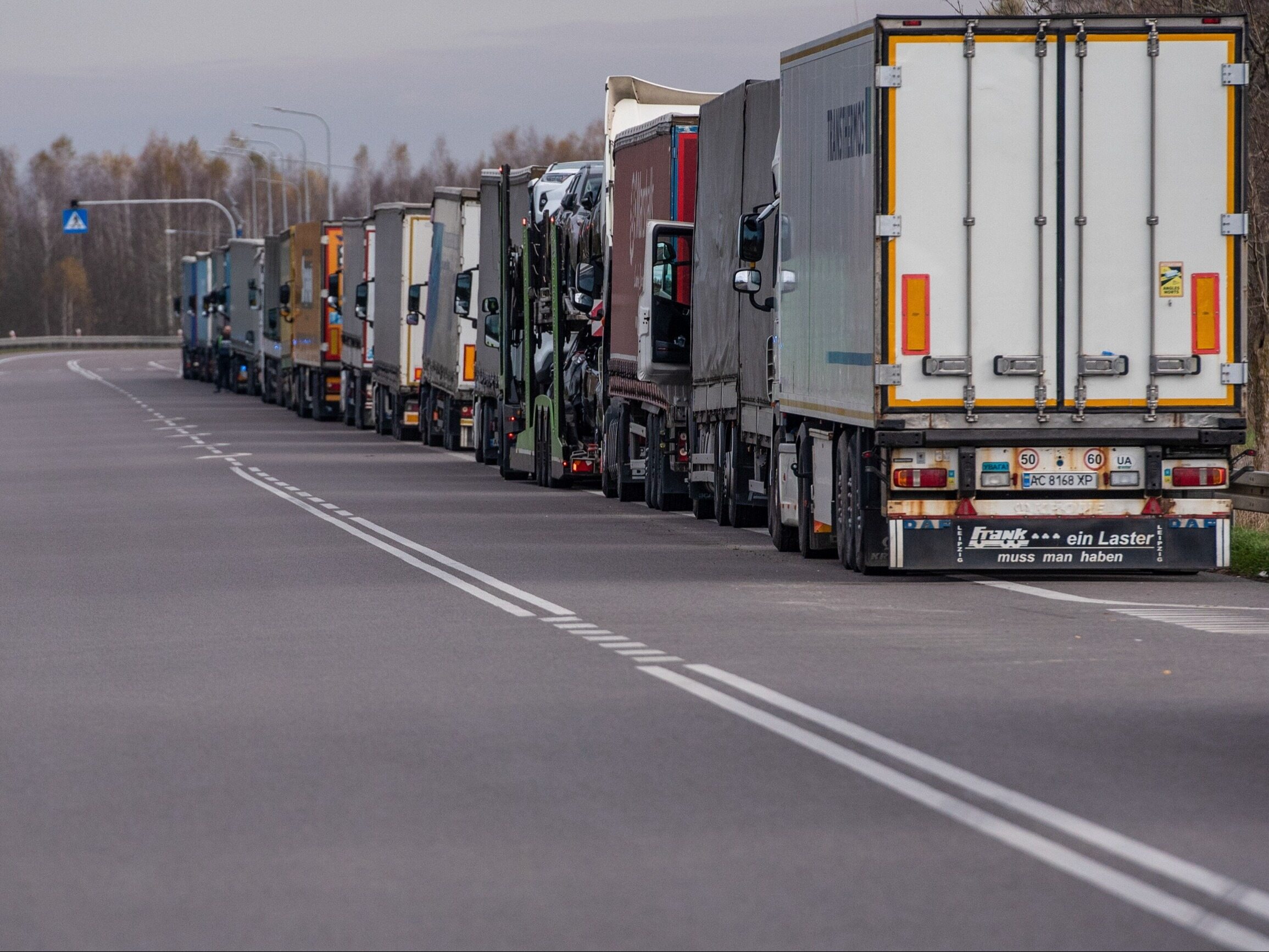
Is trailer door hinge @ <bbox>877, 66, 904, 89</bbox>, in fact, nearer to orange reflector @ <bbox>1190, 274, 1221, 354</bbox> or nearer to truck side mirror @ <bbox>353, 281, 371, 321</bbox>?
→ orange reflector @ <bbox>1190, 274, 1221, 354</bbox>

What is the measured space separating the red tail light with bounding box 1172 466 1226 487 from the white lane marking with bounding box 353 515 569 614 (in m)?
4.02

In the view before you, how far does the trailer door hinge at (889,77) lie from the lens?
52.0ft

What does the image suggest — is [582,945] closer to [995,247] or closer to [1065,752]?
[1065,752]

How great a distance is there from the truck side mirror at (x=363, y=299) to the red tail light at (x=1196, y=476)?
1306 inches

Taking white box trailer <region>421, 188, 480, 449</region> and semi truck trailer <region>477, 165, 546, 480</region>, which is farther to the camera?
white box trailer <region>421, 188, 480, 449</region>

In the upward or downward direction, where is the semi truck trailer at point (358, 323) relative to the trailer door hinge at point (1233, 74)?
downward

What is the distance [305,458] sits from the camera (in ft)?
123

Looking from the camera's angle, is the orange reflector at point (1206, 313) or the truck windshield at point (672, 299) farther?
the truck windshield at point (672, 299)

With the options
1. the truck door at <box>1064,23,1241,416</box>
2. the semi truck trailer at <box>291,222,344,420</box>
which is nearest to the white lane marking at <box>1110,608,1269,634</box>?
the truck door at <box>1064,23,1241,416</box>

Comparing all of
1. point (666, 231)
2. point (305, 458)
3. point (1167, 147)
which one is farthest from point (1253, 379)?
point (305, 458)

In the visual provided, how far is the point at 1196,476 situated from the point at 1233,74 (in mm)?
2504

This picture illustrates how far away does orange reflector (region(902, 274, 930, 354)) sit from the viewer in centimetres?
1585

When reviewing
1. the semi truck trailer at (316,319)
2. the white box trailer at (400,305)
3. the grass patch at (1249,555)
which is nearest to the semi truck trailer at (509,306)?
the white box trailer at (400,305)

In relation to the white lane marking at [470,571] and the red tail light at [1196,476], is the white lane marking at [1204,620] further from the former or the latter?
the white lane marking at [470,571]
